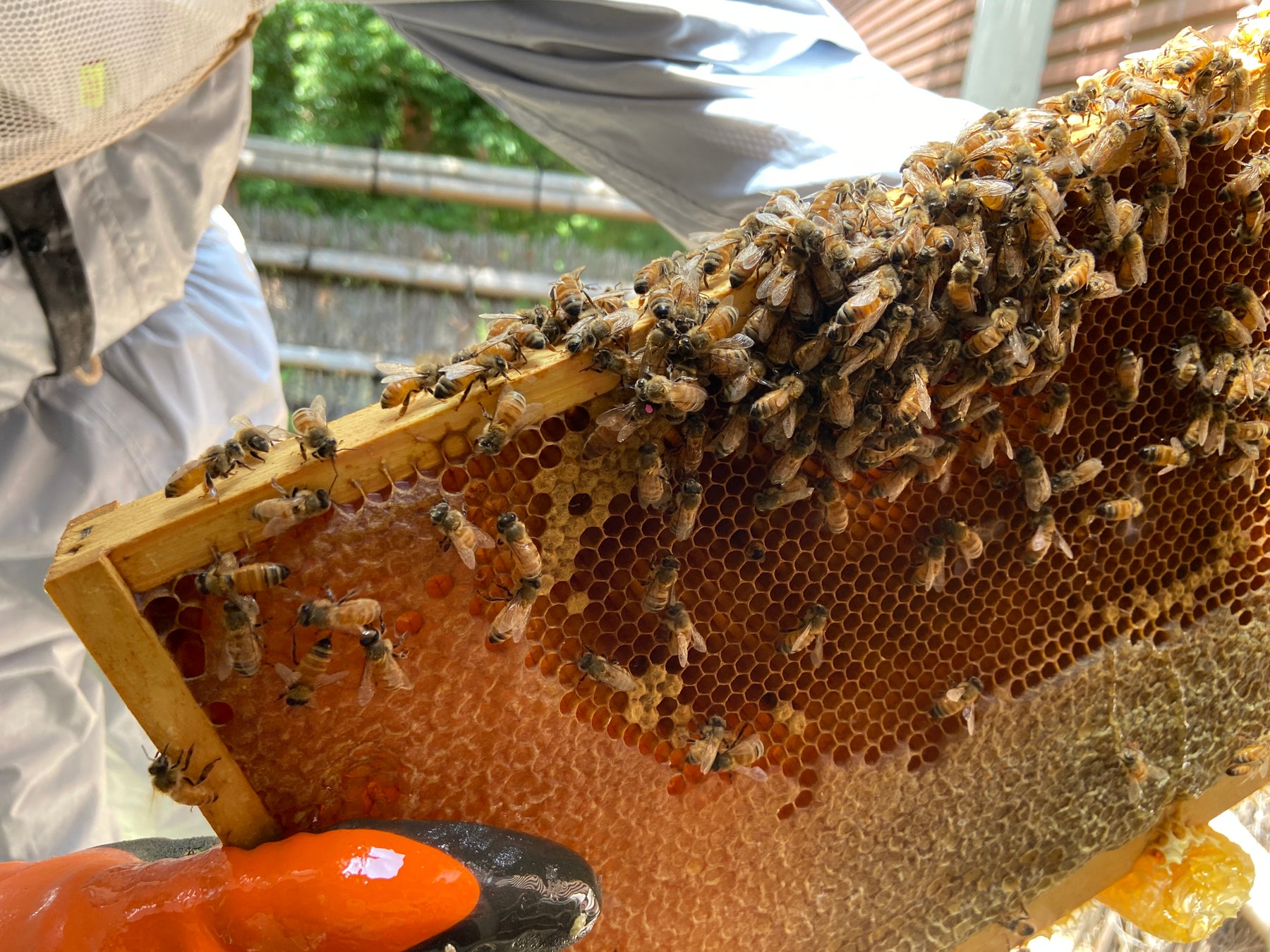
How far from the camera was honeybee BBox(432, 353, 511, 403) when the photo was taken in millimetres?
990

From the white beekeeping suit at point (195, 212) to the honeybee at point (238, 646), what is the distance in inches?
44.3

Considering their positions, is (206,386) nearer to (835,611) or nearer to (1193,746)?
(835,611)

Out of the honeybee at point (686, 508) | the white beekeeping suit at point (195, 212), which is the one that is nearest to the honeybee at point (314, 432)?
the honeybee at point (686, 508)

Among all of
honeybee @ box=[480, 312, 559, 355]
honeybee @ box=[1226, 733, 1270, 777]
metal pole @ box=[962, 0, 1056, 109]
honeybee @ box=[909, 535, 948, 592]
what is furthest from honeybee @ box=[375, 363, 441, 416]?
metal pole @ box=[962, 0, 1056, 109]

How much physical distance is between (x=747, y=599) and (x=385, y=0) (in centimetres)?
192

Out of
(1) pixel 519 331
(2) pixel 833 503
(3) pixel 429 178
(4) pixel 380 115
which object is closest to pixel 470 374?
(1) pixel 519 331

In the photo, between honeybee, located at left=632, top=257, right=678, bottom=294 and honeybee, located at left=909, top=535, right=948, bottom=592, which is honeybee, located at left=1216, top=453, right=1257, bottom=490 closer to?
honeybee, located at left=909, top=535, right=948, bottom=592

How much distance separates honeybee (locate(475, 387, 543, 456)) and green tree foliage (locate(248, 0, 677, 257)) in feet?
17.4

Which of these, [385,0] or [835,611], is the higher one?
[385,0]

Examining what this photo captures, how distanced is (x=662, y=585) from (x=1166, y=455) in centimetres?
102

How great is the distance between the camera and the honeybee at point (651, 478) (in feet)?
3.56

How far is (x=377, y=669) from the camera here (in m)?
1.03

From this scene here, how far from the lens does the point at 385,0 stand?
211 centimetres

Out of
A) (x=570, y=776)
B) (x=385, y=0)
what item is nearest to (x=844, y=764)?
(x=570, y=776)
